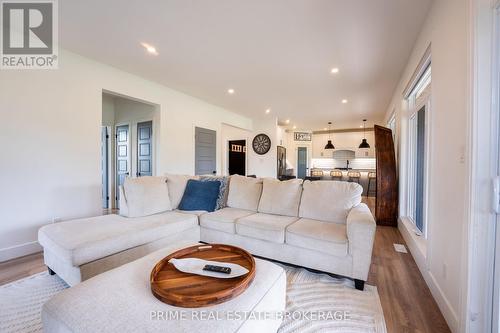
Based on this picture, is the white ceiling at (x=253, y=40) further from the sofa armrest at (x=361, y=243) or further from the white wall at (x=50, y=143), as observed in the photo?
the sofa armrest at (x=361, y=243)

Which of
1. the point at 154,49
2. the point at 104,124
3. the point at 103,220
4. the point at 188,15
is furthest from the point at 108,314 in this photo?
the point at 104,124

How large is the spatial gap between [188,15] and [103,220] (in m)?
2.37

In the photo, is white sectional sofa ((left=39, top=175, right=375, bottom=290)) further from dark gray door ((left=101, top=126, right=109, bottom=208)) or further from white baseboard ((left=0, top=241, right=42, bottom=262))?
dark gray door ((left=101, top=126, right=109, bottom=208))

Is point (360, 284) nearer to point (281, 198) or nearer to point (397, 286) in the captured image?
point (397, 286)

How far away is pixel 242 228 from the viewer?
2469 mm

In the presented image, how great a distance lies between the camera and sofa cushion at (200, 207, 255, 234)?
8.41 ft

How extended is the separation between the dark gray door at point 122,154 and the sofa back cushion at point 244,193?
119 inches

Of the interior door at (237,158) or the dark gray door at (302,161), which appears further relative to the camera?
the dark gray door at (302,161)

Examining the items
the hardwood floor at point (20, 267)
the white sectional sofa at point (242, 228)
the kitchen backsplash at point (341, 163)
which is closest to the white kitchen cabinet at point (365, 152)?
the kitchen backsplash at point (341, 163)

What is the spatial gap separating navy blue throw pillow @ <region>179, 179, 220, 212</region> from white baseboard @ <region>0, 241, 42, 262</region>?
183 cm

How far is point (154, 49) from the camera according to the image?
114 inches

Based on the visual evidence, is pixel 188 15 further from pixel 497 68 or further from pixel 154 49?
pixel 497 68

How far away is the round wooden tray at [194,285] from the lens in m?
1.02

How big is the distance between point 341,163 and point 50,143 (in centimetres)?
953
